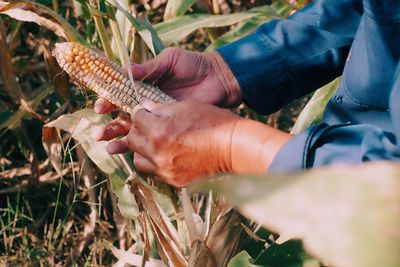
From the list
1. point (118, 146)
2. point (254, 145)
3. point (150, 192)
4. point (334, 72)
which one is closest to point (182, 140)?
point (254, 145)

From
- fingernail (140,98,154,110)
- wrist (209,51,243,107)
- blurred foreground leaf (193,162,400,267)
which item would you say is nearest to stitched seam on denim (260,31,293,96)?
wrist (209,51,243,107)

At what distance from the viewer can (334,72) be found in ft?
5.34

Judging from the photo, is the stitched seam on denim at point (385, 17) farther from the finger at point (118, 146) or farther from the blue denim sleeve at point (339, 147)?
the finger at point (118, 146)

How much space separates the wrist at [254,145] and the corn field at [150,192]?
67mm

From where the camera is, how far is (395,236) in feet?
1.75

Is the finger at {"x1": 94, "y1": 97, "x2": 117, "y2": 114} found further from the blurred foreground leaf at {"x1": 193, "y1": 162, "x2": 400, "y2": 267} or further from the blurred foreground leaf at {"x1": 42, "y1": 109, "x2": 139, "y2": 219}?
the blurred foreground leaf at {"x1": 193, "y1": 162, "x2": 400, "y2": 267}

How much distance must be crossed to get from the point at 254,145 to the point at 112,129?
0.50 metres

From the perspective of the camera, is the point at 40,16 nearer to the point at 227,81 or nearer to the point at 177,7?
the point at 177,7

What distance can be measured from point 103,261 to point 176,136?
1.14m

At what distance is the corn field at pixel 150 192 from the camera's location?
0.55 m

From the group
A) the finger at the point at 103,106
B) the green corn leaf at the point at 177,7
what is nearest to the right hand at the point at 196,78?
the finger at the point at 103,106

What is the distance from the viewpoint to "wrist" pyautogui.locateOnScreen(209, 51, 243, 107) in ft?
5.23

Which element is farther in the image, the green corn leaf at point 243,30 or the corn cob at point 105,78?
the green corn leaf at point 243,30

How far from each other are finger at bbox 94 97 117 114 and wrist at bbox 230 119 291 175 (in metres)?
0.51
